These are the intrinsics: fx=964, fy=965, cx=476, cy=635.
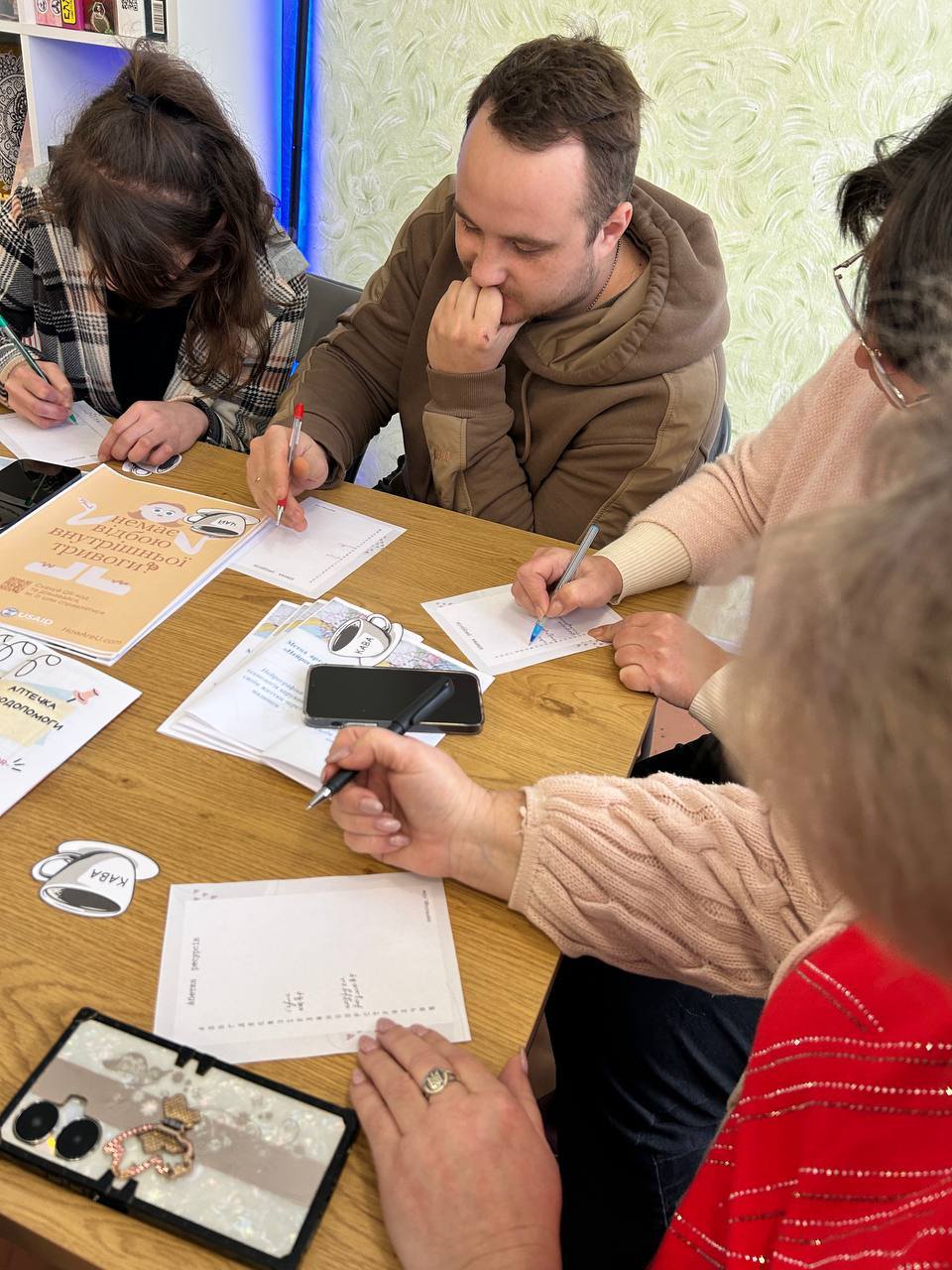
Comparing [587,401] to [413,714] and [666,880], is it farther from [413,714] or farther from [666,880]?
[666,880]

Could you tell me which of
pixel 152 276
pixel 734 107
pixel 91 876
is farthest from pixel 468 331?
pixel 734 107

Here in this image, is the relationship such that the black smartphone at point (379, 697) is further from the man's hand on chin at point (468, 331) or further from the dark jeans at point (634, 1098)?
the man's hand on chin at point (468, 331)

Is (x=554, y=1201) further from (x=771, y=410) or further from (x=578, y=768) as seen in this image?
(x=771, y=410)

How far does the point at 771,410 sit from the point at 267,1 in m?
1.74

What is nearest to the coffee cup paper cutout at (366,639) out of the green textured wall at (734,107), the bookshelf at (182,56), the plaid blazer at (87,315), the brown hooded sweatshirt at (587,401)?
the brown hooded sweatshirt at (587,401)

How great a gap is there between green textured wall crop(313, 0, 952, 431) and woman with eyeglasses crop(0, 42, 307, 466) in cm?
114

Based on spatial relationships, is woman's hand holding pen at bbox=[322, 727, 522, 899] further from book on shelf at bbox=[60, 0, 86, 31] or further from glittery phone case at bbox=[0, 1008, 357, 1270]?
book on shelf at bbox=[60, 0, 86, 31]

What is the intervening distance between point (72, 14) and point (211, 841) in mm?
2323

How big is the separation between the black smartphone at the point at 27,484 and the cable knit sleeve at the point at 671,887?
809mm

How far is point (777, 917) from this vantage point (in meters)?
0.81

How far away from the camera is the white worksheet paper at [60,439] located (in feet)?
4.56

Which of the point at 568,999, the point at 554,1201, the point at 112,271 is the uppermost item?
the point at 112,271

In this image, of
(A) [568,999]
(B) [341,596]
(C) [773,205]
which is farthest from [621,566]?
(C) [773,205]

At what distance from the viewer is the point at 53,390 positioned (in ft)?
4.75
